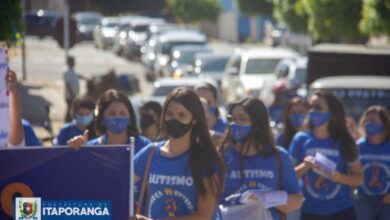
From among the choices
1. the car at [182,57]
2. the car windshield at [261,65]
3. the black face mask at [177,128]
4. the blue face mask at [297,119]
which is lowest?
the car at [182,57]

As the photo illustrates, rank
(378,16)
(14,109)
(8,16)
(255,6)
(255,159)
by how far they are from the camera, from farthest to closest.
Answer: (255,6), (378,16), (255,159), (14,109), (8,16)

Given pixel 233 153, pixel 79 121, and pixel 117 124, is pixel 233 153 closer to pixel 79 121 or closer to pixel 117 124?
pixel 117 124

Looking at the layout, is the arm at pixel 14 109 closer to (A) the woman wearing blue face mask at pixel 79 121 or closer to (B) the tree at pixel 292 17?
(A) the woman wearing blue face mask at pixel 79 121

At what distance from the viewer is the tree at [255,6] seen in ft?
184

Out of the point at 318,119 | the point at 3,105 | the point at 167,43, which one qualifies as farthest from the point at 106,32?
the point at 3,105

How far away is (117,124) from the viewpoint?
8.47 m

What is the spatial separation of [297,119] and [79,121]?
224 cm

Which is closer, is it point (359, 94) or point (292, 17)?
point (359, 94)

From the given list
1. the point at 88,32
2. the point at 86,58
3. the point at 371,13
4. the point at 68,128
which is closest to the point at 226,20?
the point at 88,32

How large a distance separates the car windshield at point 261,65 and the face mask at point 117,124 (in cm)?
2002

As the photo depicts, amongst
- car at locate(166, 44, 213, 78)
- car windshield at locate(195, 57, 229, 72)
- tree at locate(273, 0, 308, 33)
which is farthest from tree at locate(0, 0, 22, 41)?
tree at locate(273, 0, 308, 33)

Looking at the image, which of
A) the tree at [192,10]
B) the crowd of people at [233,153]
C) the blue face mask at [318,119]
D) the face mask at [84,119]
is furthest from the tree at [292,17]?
the blue face mask at [318,119]

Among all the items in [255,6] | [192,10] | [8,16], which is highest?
[8,16]

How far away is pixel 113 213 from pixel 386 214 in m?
4.28
